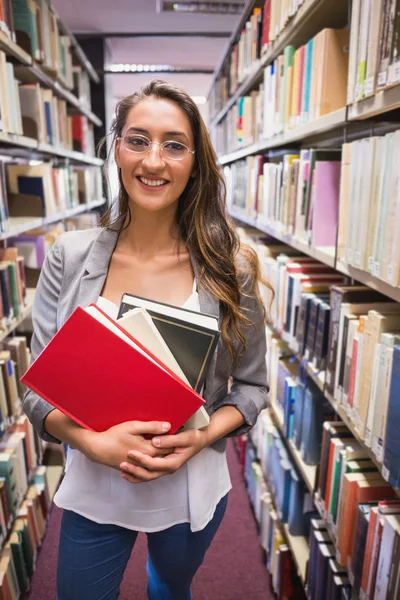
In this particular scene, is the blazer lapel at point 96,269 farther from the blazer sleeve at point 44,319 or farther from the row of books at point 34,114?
the row of books at point 34,114

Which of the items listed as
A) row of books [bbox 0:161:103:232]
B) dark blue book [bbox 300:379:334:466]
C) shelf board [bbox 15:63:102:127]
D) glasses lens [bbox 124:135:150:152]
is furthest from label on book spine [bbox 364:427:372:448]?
shelf board [bbox 15:63:102:127]

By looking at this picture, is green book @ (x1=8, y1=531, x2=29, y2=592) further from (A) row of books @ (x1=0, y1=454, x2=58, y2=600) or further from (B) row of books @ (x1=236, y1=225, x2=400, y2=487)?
(B) row of books @ (x1=236, y1=225, x2=400, y2=487)

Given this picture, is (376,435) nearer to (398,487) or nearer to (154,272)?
(398,487)

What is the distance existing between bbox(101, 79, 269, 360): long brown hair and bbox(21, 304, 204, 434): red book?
0.84 ft

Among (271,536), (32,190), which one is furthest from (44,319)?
(32,190)

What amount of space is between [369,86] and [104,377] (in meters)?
0.88

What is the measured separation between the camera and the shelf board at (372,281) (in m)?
1.00

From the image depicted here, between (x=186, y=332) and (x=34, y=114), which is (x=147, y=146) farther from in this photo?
(x=34, y=114)

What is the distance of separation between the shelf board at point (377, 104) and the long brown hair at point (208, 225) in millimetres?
373

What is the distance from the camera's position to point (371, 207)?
1.10m

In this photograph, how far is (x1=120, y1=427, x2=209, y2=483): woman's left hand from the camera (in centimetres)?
93

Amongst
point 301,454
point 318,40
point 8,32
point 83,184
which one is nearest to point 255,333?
point 301,454

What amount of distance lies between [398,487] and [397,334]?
328 millimetres

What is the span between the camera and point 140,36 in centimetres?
514
